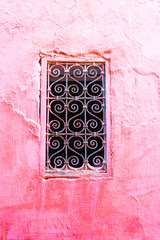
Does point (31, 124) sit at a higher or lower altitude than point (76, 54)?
lower

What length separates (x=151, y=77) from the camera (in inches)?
101

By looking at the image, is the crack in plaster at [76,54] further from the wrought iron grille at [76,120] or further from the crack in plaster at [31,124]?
the crack in plaster at [31,124]

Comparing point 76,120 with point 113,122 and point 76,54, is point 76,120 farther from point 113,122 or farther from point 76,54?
point 76,54

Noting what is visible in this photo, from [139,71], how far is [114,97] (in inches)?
15.5

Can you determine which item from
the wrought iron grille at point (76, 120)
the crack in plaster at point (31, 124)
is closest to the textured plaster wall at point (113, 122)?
the crack in plaster at point (31, 124)

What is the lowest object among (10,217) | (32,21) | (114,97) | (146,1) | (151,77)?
(10,217)

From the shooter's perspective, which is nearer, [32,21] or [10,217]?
[10,217]

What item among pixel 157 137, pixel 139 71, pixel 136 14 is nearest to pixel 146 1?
pixel 136 14

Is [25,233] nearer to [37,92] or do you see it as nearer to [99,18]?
[37,92]

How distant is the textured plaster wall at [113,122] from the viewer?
7.72 feet

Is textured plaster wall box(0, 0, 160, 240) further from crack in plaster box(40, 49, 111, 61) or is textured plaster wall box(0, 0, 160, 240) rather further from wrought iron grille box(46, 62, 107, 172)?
wrought iron grille box(46, 62, 107, 172)

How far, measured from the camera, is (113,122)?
2.50m

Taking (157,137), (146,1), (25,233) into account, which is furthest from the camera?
(146,1)

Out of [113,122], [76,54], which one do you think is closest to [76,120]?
[113,122]
